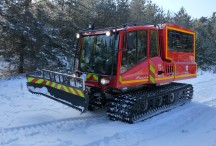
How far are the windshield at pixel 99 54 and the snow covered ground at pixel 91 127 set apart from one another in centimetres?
136

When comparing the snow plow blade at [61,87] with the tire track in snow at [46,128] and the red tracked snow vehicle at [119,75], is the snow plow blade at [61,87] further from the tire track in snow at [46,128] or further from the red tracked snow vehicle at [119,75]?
the tire track in snow at [46,128]

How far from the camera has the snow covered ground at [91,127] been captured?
5737 mm

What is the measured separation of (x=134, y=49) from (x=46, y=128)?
3104mm

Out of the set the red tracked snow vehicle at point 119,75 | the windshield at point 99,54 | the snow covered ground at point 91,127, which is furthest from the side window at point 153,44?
the snow covered ground at point 91,127

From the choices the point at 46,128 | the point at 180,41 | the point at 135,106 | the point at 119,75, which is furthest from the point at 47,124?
the point at 180,41

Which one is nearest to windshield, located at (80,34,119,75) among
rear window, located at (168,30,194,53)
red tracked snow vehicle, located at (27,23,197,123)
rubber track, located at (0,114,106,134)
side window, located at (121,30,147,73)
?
red tracked snow vehicle, located at (27,23,197,123)

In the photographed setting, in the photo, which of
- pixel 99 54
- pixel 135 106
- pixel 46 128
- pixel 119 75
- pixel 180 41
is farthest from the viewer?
pixel 180 41

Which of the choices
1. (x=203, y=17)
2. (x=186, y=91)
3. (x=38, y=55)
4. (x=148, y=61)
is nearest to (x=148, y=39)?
(x=148, y=61)

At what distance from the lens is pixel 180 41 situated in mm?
10016

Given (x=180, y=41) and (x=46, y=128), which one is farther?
(x=180, y=41)

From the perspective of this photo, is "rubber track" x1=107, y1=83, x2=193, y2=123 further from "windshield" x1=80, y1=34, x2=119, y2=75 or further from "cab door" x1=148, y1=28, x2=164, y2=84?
"windshield" x1=80, y1=34, x2=119, y2=75

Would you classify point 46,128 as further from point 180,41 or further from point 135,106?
point 180,41

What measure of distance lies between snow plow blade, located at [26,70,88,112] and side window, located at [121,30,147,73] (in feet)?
4.23

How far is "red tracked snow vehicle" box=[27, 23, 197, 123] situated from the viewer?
7.08 meters
